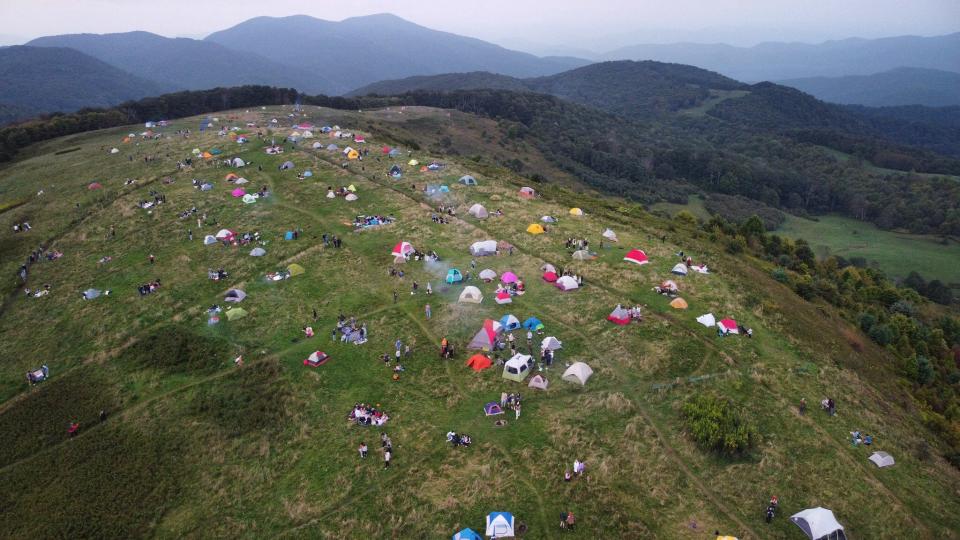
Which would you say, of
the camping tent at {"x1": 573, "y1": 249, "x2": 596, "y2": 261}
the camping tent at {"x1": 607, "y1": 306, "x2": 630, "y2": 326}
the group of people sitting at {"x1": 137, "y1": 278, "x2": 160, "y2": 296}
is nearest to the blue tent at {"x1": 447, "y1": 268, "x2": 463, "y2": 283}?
the camping tent at {"x1": 573, "y1": 249, "x2": 596, "y2": 261}

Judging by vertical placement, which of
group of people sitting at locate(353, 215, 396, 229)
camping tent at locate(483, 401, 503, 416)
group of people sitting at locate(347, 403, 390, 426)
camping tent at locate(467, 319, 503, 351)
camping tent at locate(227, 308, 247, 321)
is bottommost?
group of people sitting at locate(347, 403, 390, 426)

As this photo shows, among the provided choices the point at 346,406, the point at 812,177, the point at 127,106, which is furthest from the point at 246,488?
the point at 812,177

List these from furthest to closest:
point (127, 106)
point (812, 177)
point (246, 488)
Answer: point (812, 177) → point (127, 106) → point (246, 488)

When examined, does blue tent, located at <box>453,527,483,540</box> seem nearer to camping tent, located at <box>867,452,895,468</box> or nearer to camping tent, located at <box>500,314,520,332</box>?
camping tent, located at <box>500,314,520,332</box>

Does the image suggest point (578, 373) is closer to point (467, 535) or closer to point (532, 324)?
point (532, 324)

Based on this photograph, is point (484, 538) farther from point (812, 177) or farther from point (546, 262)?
point (812, 177)

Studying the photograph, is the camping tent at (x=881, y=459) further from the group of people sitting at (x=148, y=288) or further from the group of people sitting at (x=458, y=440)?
the group of people sitting at (x=148, y=288)

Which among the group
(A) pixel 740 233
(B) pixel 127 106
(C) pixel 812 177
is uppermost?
(B) pixel 127 106

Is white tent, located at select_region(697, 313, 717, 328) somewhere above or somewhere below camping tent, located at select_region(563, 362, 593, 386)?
above
